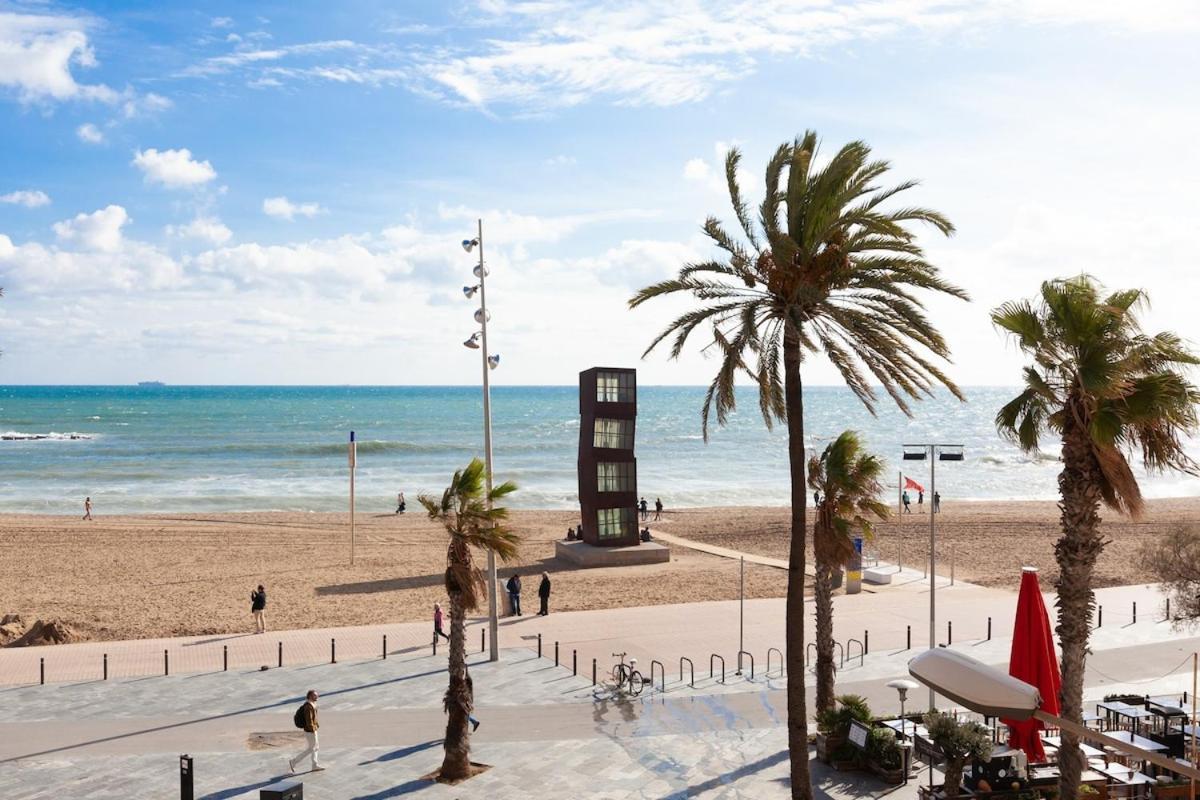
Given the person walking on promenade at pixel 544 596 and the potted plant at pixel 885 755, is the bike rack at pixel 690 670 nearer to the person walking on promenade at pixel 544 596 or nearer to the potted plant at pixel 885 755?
the potted plant at pixel 885 755

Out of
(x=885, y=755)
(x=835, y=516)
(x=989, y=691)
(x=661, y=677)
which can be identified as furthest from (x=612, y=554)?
(x=989, y=691)

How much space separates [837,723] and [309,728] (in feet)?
29.3

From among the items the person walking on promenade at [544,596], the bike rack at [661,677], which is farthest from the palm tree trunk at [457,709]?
the person walking on promenade at [544,596]

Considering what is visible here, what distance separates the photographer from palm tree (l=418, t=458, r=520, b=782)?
16.7 metres

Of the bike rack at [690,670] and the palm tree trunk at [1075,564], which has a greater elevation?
the palm tree trunk at [1075,564]

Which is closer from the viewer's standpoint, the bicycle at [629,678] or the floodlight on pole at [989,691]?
the floodlight on pole at [989,691]

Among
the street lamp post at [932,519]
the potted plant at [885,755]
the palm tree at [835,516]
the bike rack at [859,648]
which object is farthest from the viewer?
the bike rack at [859,648]

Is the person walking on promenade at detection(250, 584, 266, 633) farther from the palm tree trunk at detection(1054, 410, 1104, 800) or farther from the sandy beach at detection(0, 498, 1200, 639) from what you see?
the palm tree trunk at detection(1054, 410, 1104, 800)

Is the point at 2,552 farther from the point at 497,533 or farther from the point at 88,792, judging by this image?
the point at 497,533

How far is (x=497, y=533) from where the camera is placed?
1742 centimetres

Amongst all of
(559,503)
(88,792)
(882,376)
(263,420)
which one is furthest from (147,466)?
(882,376)

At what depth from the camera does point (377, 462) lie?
93.0 metres

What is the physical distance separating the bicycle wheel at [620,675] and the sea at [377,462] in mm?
11521

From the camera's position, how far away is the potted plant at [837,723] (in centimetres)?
1719
